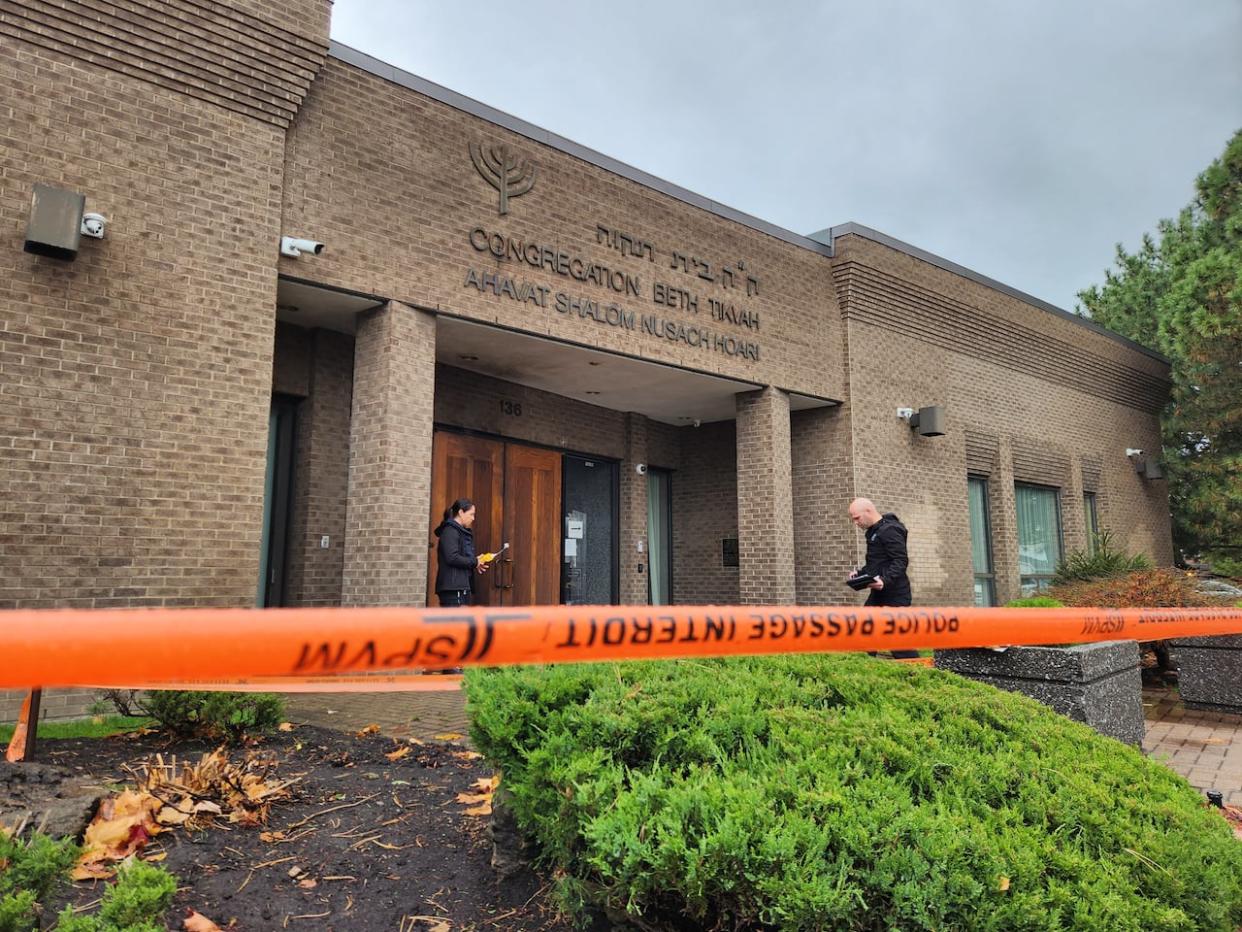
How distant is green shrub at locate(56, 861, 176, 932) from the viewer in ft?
6.48

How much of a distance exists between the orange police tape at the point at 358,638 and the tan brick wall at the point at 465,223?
266 inches

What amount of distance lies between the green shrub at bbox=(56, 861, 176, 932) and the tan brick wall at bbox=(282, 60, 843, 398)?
21.1ft

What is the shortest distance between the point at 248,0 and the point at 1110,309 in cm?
3175

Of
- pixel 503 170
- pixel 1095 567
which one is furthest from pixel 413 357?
pixel 1095 567

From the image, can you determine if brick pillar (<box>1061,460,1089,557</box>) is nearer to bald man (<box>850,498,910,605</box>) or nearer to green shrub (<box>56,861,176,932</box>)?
bald man (<box>850,498,910,605</box>)

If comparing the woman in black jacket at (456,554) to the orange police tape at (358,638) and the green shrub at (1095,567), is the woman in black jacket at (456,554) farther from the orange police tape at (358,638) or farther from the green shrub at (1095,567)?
the green shrub at (1095,567)

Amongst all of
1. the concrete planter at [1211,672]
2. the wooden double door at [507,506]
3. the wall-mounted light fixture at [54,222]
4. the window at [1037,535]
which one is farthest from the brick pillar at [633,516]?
the wall-mounted light fixture at [54,222]

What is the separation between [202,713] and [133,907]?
8.27 ft

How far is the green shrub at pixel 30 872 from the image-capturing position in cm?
199

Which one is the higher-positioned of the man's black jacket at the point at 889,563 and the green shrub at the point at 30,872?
the man's black jacket at the point at 889,563

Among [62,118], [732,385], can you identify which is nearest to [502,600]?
[732,385]

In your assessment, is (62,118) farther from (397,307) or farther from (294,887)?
(294,887)

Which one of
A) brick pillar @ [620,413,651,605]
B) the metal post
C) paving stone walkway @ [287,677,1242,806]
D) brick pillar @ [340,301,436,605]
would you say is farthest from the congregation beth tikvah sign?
the metal post

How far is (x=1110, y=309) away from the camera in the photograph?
3055 centimetres
